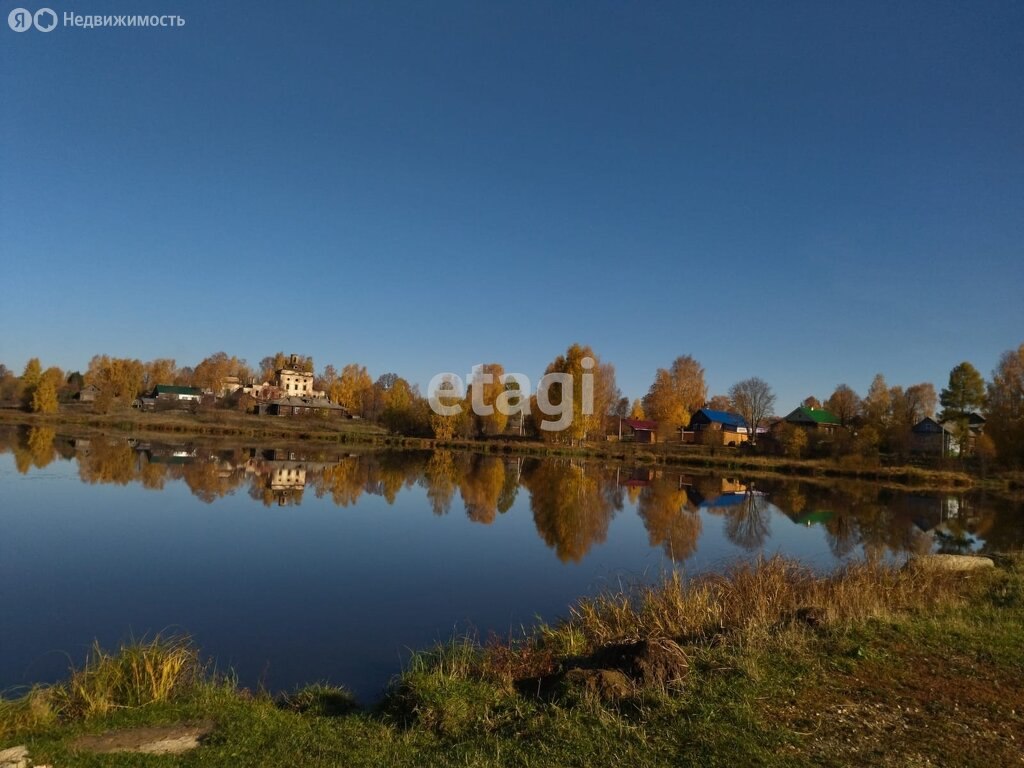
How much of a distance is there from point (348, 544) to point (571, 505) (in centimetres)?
1106

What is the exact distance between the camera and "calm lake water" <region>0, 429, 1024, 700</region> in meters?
8.97

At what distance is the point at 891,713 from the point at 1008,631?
4.02 metres

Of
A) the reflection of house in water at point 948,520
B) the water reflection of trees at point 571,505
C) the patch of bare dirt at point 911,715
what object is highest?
the patch of bare dirt at point 911,715

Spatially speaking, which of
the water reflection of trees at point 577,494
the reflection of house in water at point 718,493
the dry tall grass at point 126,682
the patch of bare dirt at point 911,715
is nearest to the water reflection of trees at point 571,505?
the water reflection of trees at point 577,494

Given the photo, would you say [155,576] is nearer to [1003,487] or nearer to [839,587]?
[839,587]

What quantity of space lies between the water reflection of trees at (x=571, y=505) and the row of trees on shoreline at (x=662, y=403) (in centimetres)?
1896

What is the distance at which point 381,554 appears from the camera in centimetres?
1510

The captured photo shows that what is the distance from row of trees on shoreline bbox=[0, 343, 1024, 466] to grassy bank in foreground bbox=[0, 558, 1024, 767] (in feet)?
142

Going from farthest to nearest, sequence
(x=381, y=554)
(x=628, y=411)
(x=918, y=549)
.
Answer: (x=628, y=411)
(x=918, y=549)
(x=381, y=554)

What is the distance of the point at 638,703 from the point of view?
17.5ft

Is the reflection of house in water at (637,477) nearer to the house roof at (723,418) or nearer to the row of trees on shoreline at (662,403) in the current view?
the row of trees on shoreline at (662,403)

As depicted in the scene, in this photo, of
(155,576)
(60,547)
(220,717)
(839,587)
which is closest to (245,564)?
(155,576)

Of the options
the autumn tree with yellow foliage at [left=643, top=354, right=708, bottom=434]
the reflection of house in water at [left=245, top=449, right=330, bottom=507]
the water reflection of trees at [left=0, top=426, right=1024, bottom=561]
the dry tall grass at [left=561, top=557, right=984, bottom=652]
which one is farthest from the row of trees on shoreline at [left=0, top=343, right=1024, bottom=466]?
the dry tall grass at [left=561, top=557, right=984, bottom=652]

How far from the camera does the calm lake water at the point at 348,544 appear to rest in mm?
8969
